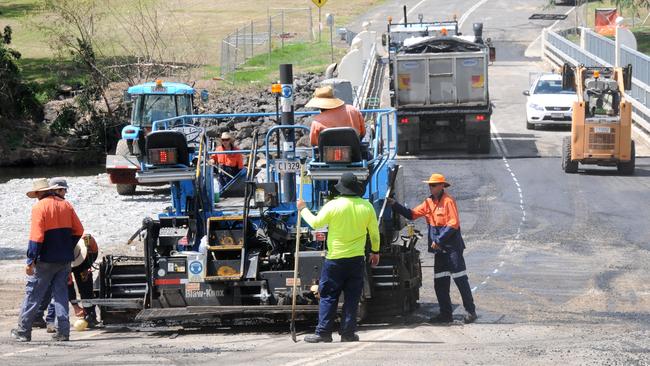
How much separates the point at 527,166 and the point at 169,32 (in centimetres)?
3139

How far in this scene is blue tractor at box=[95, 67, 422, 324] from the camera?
40.8ft

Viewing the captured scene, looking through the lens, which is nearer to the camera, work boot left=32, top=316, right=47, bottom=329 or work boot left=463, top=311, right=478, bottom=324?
work boot left=463, top=311, right=478, bottom=324

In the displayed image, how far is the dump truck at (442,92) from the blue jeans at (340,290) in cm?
1849

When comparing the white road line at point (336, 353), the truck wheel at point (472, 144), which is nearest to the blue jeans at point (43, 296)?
the white road line at point (336, 353)

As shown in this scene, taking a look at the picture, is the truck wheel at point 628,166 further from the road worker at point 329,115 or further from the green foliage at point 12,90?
the green foliage at point 12,90

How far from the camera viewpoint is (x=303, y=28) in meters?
62.6

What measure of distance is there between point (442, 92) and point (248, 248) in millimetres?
18135

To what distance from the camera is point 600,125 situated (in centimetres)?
2655

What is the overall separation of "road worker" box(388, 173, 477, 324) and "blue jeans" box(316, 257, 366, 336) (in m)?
1.67

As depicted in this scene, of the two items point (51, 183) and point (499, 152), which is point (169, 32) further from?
point (51, 183)

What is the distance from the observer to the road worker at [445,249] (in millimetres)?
13164

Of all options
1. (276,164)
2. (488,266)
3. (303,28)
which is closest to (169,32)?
(303,28)

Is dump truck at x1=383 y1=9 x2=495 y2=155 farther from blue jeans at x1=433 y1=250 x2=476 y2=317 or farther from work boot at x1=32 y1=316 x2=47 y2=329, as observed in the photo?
work boot at x1=32 y1=316 x2=47 y2=329

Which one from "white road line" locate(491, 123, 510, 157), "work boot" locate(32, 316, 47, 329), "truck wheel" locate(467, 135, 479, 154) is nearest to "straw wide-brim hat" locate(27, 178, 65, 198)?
"work boot" locate(32, 316, 47, 329)
